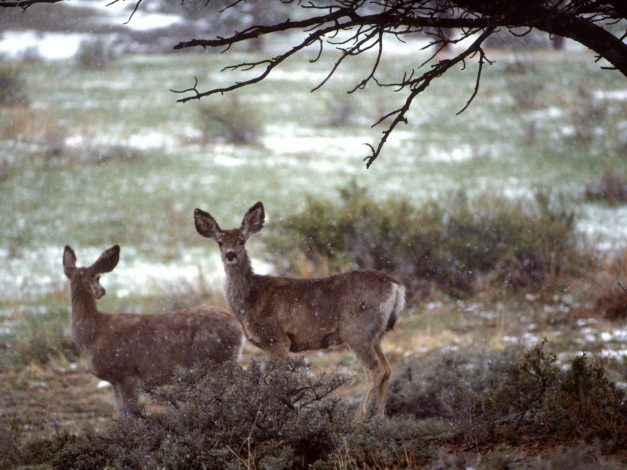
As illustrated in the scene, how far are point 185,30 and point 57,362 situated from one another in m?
35.2

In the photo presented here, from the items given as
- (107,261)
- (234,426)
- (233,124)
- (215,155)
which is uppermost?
(234,426)

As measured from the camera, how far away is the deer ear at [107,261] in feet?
27.5

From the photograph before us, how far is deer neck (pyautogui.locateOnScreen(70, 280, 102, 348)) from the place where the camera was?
8.16 metres

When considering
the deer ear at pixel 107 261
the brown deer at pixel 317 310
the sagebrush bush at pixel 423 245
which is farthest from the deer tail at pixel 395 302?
the sagebrush bush at pixel 423 245

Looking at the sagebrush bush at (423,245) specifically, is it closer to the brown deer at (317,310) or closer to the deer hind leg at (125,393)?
the brown deer at (317,310)

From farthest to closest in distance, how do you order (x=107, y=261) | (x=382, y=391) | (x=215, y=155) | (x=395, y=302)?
(x=215, y=155), (x=107, y=261), (x=395, y=302), (x=382, y=391)

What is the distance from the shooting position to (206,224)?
8445 mm

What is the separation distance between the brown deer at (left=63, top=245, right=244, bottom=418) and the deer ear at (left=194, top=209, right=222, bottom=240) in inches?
31.1

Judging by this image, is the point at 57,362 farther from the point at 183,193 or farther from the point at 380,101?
the point at 380,101

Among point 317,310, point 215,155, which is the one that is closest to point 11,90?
point 215,155

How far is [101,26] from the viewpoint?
47.4 meters

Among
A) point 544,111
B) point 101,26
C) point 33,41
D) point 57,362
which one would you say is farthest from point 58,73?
point 57,362

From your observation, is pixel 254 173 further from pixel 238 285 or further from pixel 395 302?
pixel 395 302

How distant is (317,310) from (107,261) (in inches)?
82.5
